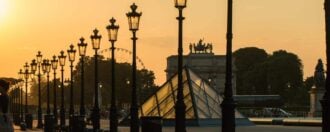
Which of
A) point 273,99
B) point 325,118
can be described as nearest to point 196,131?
point 325,118

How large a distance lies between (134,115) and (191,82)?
112 feet

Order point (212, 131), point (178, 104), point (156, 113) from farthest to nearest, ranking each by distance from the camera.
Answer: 1. point (156, 113)
2. point (212, 131)
3. point (178, 104)

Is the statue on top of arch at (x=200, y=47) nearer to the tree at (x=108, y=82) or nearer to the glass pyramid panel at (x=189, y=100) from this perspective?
the tree at (x=108, y=82)

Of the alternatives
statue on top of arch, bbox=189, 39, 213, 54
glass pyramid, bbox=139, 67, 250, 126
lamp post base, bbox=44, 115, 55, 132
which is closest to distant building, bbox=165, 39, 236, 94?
statue on top of arch, bbox=189, 39, 213, 54

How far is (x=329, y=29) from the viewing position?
1731 centimetres

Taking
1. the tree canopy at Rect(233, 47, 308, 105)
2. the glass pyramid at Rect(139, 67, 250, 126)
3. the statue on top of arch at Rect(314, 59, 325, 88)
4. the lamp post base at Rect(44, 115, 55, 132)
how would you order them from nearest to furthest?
the lamp post base at Rect(44, 115, 55, 132)
the glass pyramid at Rect(139, 67, 250, 126)
the statue on top of arch at Rect(314, 59, 325, 88)
the tree canopy at Rect(233, 47, 308, 105)

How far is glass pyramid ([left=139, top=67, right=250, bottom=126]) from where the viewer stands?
62312 mm

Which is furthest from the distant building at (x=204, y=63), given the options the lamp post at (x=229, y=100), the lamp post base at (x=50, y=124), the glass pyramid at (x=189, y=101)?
the lamp post at (x=229, y=100)

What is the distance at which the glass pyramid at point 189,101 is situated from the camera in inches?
2453

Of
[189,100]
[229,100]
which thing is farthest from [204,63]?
[229,100]

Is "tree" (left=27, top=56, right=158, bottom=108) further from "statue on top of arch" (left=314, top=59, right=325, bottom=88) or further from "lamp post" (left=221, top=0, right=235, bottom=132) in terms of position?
"lamp post" (left=221, top=0, right=235, bottom=132)

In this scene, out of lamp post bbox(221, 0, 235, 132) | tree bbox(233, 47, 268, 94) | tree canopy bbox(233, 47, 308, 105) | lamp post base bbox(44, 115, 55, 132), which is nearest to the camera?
lamp post bbox(221, 0, 235, 132)

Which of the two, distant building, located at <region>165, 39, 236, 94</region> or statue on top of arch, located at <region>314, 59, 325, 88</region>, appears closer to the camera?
statue on top of arch, located at <region>314, 59, 325, 88</region>

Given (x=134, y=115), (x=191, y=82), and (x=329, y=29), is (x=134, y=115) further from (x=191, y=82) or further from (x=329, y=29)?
(x=191, y=82)
